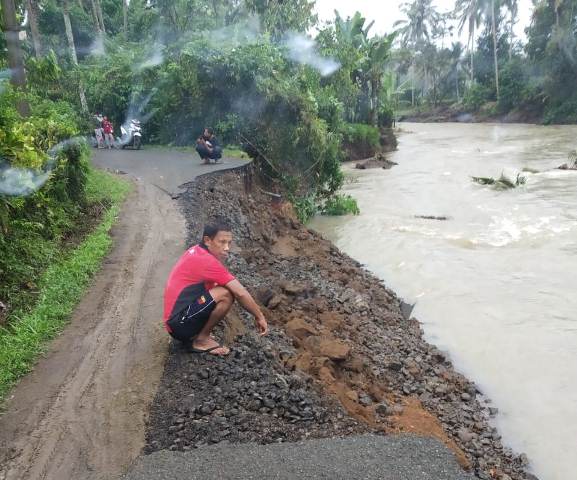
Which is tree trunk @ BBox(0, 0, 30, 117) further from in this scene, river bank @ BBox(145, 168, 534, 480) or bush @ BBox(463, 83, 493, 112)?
bush @ BBox(463, 83, 493, 112)

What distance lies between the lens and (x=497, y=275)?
10812mm

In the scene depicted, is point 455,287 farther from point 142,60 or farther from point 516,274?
point 142,60

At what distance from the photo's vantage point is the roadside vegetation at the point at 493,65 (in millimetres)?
45000

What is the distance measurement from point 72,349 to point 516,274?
8.93 metres

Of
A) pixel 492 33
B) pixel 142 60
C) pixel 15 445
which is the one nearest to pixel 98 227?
pixel 15 445

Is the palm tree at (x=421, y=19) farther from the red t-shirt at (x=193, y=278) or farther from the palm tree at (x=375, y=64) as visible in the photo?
the red t-shirt at (x=193, y=278)

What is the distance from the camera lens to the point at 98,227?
9094 millimetres

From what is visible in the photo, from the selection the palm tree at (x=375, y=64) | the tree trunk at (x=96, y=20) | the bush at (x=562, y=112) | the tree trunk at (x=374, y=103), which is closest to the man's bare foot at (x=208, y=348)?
the palm tree at (x=375, y=64)

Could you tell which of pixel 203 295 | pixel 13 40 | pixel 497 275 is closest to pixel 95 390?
pixel 203 295

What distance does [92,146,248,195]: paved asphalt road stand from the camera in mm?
13219

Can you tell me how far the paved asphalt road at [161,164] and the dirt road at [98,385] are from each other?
17.4ft

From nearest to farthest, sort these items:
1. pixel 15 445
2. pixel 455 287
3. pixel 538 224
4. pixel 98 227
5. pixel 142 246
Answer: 1. pixel 15 445
2. pixel 142 246
3. pixel 98 227
4. pixel 455 287
5. pixel 538 224

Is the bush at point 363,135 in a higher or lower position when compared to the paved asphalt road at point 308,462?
higher

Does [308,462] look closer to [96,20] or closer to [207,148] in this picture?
[207,148]
